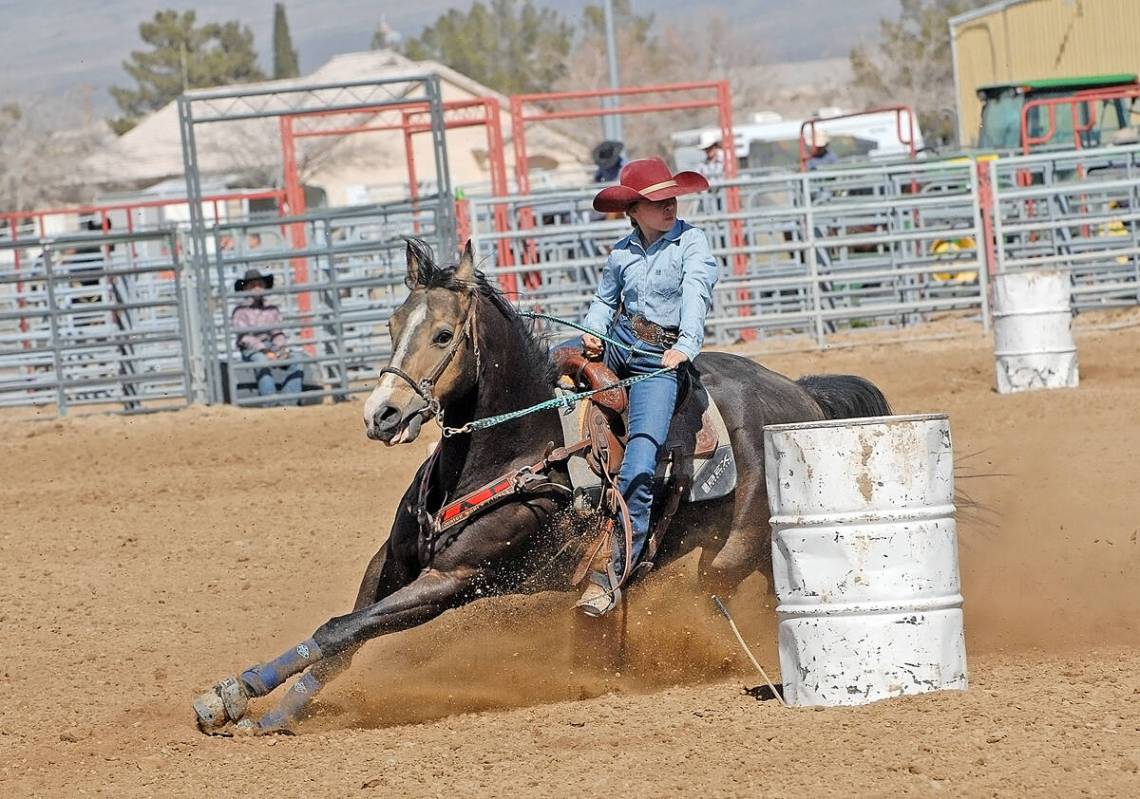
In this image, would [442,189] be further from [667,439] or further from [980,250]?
[667,439]

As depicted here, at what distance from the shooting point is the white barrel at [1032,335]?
12391 millimetres

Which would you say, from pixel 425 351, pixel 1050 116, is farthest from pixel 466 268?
pixel 1050 116

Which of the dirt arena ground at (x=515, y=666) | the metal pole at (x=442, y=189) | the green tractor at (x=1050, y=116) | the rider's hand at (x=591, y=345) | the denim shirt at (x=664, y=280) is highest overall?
the green tractor at (x=1050, y=116)

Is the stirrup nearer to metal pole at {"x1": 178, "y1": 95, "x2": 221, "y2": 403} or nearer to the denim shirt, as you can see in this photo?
the denim shirt

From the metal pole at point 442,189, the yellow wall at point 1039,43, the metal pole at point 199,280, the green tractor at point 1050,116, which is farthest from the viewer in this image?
the yellow wall at point 1039,43

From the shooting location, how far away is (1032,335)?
12.4 metres

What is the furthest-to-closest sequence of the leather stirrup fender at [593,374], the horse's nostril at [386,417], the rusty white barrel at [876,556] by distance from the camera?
the leather stirrup fender at [593,374]
the horse's nostril at [386,417]
the rusty white barrel at [876,556]

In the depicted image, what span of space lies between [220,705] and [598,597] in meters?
1.41

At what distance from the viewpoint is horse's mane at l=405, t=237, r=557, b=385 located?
18.3 feet

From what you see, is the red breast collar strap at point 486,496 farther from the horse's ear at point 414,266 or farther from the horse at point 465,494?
the horse's ear at point 414,266

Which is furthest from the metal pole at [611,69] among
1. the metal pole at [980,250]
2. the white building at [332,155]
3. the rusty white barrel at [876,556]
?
the white building at [332,155]

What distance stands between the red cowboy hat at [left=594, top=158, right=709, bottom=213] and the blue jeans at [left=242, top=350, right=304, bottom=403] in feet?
31.0

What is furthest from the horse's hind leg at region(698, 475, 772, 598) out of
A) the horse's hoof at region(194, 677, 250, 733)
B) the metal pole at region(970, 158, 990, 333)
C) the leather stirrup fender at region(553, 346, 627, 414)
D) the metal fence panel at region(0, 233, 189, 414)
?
the metal pole at region(970, 158, 990, 333)

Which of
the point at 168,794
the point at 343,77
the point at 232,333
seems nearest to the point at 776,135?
the point at 232,333
